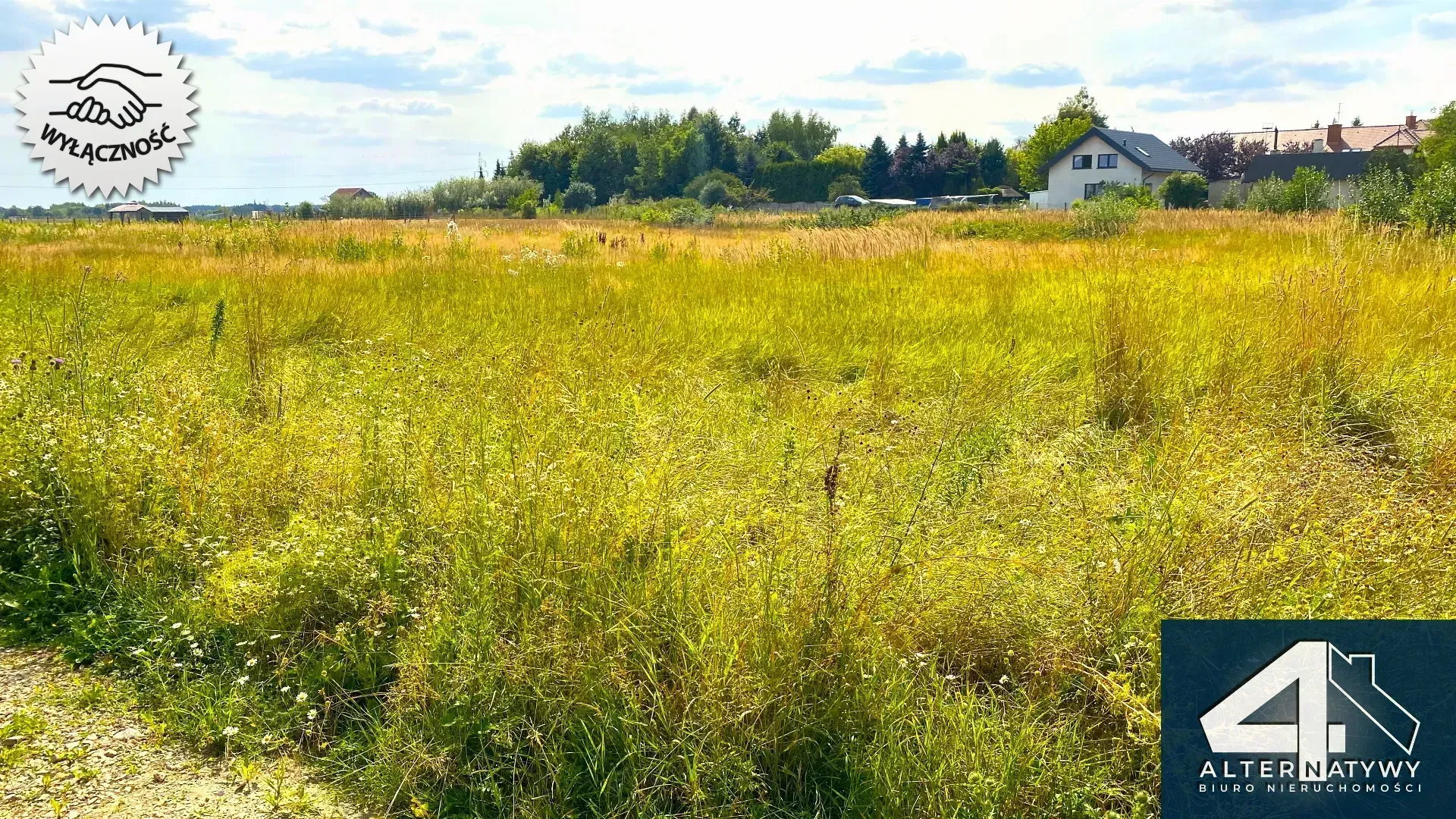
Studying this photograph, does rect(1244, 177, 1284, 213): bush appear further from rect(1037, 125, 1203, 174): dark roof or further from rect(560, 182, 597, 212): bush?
rect(560, 182, 597, 212): bush

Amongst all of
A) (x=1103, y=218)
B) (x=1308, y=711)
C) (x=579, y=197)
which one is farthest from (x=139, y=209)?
(x=1308, y=711)

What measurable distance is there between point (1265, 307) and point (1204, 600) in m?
4.47

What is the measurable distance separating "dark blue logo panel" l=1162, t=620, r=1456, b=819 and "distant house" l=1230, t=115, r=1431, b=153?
68674 millimetres

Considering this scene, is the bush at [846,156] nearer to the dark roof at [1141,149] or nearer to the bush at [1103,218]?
the dark roof at [1141,149]

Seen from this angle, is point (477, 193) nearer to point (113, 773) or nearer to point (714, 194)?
point (714, 194)

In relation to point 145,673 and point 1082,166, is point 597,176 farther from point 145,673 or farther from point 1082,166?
point 145,673

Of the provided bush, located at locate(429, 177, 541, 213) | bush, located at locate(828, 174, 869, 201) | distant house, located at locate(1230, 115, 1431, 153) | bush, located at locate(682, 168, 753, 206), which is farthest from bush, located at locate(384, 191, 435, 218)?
distant house, located at locate(1230, 115, 1431, 153)

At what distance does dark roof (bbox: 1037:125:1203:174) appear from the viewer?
51875 mm

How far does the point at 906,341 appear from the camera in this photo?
6.98 metres

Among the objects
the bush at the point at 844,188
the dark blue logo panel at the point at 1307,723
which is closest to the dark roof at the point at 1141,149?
the bush at the point at 844,188

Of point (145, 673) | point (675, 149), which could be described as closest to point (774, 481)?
point (145, 673)

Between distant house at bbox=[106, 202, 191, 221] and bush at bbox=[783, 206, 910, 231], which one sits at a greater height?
distant house at bbox=[106, 202, 191, 221]

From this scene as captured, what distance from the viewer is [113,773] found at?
A: 2699mm

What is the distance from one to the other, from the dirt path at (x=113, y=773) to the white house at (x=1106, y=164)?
180 feet
